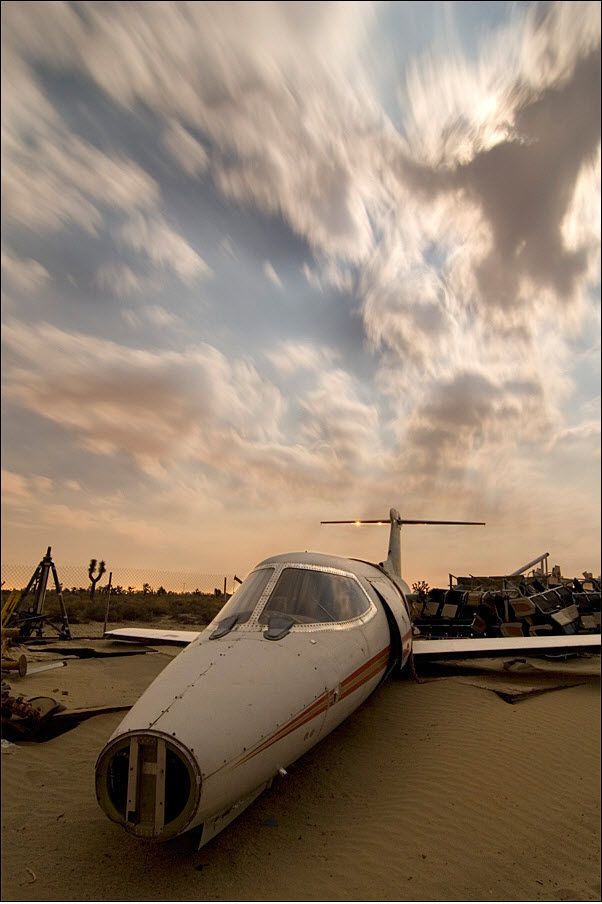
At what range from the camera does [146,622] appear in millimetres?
24016

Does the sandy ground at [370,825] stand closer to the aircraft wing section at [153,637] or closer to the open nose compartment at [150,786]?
the open nose compartment at [150,786]

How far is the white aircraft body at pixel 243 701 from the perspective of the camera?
3.22m

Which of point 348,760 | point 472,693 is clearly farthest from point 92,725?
point 472,693

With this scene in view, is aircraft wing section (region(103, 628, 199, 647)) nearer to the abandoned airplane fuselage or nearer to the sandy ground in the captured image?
the sandy ground

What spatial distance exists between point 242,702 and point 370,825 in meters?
2.10

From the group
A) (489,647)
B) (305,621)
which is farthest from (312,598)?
(489,647)

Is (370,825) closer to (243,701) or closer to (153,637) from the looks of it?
(243,701)

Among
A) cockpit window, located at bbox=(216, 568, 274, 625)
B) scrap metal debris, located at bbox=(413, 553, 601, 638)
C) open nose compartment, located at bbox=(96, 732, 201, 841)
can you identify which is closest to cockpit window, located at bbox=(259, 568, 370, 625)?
cockpit window, located at bbox=(216, 568, 274, 625)

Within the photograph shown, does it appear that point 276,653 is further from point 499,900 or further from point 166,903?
point 499,900

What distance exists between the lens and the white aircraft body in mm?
3225

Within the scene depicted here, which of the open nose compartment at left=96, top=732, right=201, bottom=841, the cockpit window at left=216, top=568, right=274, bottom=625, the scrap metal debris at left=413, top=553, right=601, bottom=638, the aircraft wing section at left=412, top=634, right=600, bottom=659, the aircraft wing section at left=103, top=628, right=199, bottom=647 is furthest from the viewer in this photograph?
the scrap metal debris at left=413, top=553, right=601, bottom=638

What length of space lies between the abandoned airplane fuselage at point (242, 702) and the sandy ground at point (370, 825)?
26.1 inches

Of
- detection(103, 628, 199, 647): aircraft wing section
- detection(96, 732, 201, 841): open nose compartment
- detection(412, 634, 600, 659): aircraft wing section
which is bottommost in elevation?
detection(103, 628, 199, 647): aircraft wing section

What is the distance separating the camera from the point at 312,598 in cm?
584
